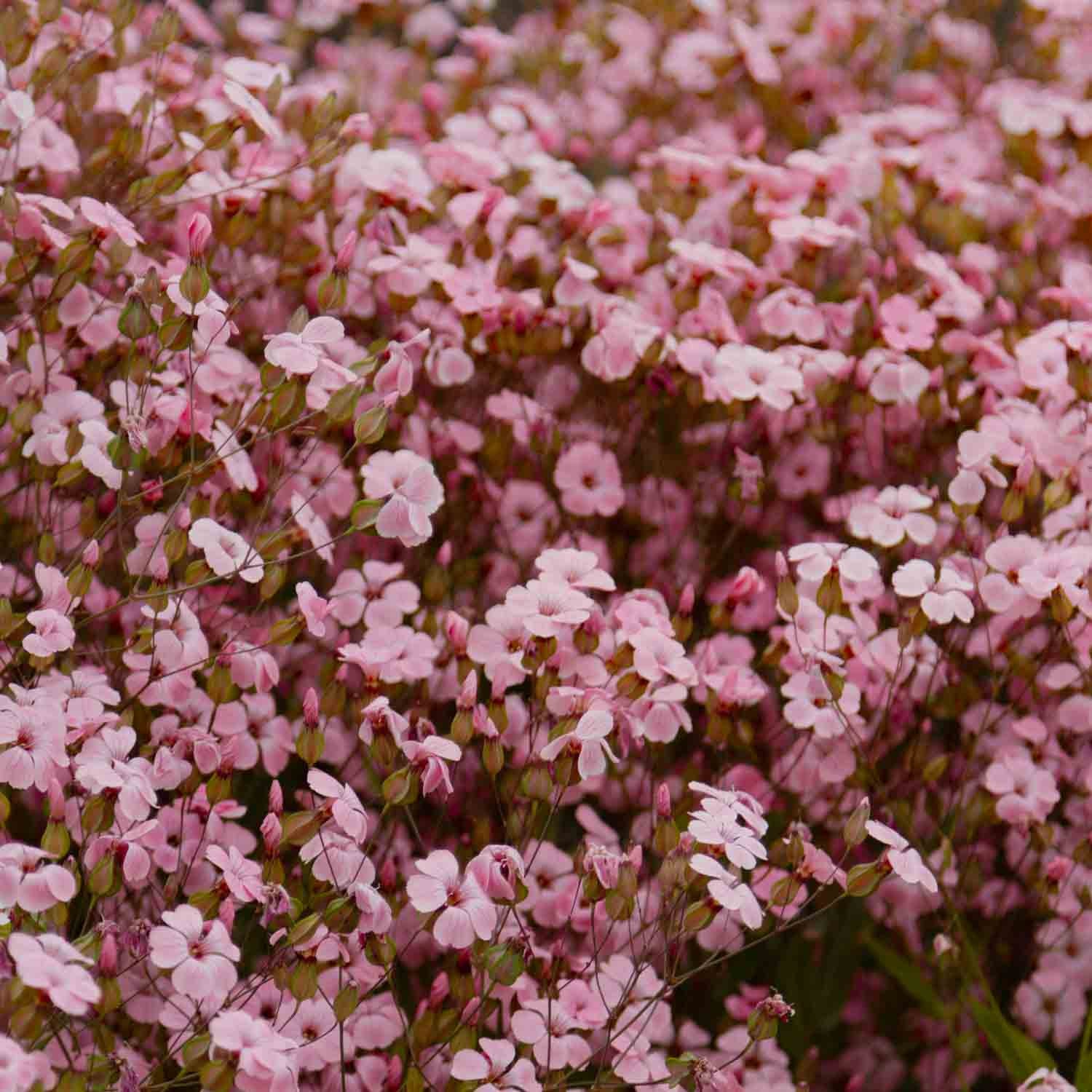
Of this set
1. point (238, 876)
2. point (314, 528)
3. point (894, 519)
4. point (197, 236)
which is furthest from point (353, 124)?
point (238, 876)

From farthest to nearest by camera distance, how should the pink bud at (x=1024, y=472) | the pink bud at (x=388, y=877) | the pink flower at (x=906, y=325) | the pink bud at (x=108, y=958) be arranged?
→ 1. the pink flower at (x=906, y=325)
2. the pink bud at (x=1024, y=472)
3. the pink bud at (x=388, y=877)
4. the pink bud at (x=108, y=958)

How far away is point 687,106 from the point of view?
96.3 inches

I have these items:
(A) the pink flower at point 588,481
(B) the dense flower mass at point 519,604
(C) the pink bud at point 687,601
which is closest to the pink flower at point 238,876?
(B) the dense flower mass at point 519,604

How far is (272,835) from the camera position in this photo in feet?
3.34

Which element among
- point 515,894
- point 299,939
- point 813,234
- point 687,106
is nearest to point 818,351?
point 813,234

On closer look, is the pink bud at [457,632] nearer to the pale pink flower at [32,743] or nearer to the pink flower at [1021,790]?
the pale pink flower at [32,743]

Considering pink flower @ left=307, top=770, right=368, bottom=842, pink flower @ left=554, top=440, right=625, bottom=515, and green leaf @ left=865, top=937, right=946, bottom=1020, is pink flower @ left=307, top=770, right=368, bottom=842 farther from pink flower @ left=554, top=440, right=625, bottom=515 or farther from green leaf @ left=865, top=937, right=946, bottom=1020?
green leaf @ left=865, top=937, right=946, bottom=1020

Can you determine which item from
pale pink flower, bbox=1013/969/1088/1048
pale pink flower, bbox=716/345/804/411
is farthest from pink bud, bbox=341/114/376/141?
pale pink flower, bbox=1013/969/1088/1048

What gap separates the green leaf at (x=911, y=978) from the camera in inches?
53.5

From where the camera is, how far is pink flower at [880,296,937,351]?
1499 mm

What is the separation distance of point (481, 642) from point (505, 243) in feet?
1.92

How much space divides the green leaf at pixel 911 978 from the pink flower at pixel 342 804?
1.97 feet

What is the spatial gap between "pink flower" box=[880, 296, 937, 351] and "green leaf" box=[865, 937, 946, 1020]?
24.0 inches

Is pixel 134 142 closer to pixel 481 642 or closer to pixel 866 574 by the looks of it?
pixel 481 642
